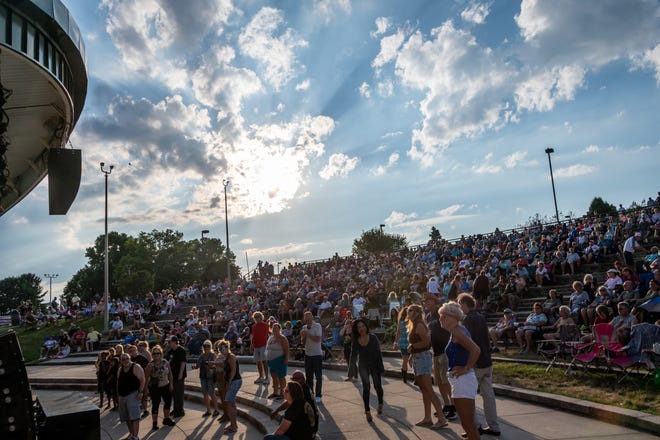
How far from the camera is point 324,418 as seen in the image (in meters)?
7.73

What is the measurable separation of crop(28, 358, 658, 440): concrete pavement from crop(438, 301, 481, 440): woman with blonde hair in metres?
1.59

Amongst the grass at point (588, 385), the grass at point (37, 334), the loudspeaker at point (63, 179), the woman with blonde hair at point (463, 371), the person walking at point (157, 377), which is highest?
the loudspeaker at point (63, 179)

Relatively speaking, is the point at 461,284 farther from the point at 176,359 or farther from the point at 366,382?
the point at 176,359

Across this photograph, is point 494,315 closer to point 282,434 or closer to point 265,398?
point 265,398

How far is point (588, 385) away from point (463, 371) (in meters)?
4.41

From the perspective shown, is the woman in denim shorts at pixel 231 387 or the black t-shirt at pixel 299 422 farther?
the woman in denim shorts at pixel 231 387

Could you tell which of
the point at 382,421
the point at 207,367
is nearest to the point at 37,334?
the point at 207,367

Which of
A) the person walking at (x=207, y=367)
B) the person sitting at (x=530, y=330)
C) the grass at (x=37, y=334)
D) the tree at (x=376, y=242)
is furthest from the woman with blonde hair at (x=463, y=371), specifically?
the tree at (x=376, y=242)

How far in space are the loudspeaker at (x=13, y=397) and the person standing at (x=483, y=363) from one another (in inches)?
188

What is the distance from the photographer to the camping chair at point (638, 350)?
748 centimetres

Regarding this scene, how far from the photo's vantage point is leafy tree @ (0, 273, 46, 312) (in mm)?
88688

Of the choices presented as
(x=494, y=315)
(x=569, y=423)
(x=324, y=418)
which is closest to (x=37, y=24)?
(x=324, y=418)

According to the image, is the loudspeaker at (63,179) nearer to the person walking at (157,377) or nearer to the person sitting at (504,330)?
the person walking at (157,377)

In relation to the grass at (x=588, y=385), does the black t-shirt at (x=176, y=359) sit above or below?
above
